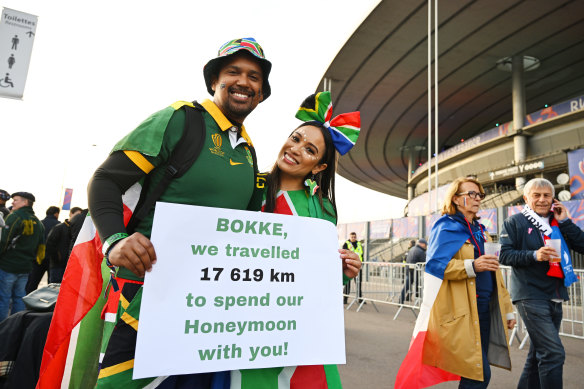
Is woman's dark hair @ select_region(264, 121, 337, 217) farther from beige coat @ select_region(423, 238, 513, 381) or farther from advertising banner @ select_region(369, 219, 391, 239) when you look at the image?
advertising banner @ select_region(369, 219, 391, 239)

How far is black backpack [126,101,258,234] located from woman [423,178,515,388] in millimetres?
2566

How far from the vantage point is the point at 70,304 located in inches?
64.4

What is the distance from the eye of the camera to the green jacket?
5410 mm

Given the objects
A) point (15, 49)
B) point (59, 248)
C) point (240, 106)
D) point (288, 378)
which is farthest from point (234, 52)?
point (59, 248)

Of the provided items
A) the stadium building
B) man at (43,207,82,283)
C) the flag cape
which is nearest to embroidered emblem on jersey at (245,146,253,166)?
the flag cape

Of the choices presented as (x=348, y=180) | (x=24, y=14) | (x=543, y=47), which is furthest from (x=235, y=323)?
(x=348, y=180)

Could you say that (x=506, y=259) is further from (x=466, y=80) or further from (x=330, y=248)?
(x=466, y=80)

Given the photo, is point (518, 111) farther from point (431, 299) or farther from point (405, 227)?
point (431, 299)

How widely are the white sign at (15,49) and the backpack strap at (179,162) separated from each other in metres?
5.65

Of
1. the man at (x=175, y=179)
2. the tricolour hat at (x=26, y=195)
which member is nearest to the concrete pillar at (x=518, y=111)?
the tricolour hat at (x=26, y=195)

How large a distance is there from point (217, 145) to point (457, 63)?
2447cm

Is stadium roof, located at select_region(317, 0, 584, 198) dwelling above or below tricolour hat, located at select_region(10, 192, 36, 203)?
above

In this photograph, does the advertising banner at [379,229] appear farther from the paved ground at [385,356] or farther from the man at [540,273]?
the man at [540,273]

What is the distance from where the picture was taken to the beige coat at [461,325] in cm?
310
